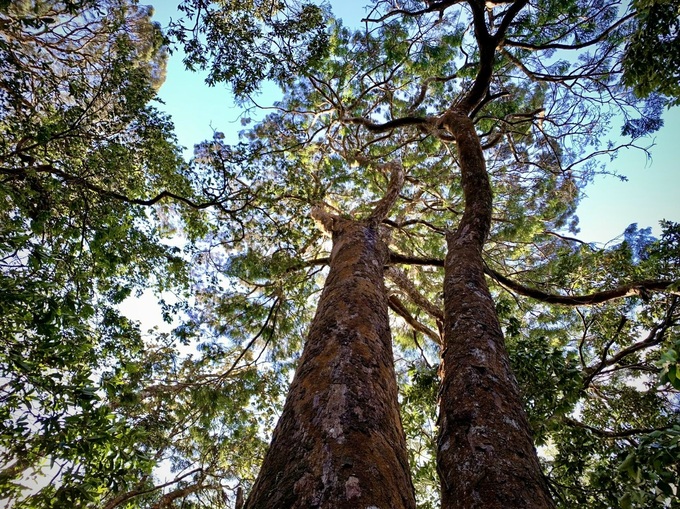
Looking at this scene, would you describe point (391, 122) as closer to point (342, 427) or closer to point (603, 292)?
point (603, 292)

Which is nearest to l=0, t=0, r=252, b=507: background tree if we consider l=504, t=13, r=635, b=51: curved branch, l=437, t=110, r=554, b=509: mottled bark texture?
l=437, t=110, r=554, b=509: mottled bark texture

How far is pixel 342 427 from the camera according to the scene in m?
1.44

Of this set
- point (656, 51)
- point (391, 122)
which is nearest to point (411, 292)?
point (391, 122)

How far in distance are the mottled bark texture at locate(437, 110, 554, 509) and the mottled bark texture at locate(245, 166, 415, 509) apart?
0.24 meters

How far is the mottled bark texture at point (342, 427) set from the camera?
119cm

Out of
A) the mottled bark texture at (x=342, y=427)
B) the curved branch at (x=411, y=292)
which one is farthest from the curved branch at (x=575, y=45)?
the mottled bark texture at (x=342, y=427)

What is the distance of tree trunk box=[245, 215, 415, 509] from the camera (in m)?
1.19

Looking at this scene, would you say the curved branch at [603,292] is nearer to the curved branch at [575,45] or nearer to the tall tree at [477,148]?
the tall tree at [477,148]

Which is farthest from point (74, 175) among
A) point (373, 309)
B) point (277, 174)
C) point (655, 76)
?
point (655, 76)

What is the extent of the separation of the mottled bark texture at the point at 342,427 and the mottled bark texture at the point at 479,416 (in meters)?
0.24

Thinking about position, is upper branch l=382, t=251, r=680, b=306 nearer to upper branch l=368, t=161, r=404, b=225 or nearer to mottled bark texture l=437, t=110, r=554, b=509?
mottled bark texture l=437, t=110, r=554, b=509

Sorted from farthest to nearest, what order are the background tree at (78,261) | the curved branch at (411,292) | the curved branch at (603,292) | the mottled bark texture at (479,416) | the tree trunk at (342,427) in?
the curved branch at (411,292), the curved branch at (603,292), the background tree at (78,261), the mottled bark texture at (479,416), the tree trunk at (342,427)

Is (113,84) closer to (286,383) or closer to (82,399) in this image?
(82,399)

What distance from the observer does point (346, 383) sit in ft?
5.58
